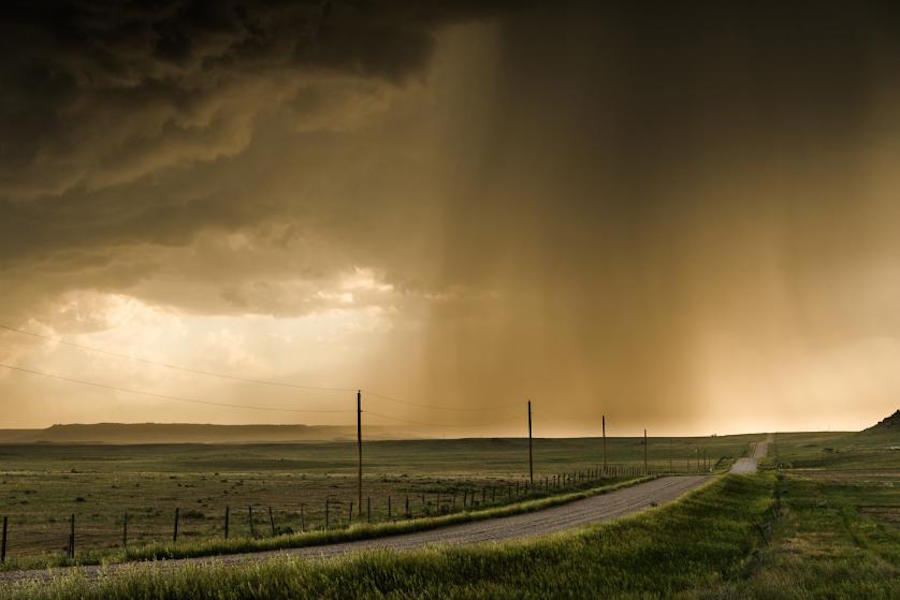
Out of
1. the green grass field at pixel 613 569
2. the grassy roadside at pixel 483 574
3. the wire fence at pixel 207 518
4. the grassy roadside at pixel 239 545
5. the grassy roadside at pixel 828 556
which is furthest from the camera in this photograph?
the wire fence at pixel 207 518

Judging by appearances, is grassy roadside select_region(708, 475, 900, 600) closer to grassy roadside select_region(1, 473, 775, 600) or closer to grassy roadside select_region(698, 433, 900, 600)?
grassy roadside select_region(698, 433, 900, 600)

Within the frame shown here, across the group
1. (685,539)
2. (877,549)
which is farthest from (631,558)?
(877,549)

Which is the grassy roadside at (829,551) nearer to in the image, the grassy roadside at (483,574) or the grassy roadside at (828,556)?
the grassy roadside at (828,556)

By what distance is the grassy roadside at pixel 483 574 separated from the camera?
563 inches

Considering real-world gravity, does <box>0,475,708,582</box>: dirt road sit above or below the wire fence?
above

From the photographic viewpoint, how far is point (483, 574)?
728 inches

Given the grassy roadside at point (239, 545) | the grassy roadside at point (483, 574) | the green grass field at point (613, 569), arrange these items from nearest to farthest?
the grassy roadside at point (483, 574), the green grass field at point (613, 569), the grassy roadside at point (239, 545)

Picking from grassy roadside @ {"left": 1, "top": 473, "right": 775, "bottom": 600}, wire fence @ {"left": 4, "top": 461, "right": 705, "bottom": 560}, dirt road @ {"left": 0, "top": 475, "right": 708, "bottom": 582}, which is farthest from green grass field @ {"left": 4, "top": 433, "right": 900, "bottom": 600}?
wire fence @ {"left": 4, "top": 461, "right": 705, "bottom": 560}

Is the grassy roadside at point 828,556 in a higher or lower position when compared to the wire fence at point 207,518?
higher

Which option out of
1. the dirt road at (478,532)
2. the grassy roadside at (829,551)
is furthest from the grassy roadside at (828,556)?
the dirt road at (478,532)

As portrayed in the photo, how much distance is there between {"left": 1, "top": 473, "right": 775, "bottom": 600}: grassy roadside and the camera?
563 inches

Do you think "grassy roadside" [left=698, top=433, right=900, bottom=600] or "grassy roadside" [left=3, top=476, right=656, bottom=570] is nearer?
"grassy roadside" [left=698, top=433, right=900, bottom=600]

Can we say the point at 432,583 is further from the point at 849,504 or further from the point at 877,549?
the point at 849,504

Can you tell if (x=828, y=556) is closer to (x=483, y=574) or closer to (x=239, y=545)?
(x=483, y=574)
